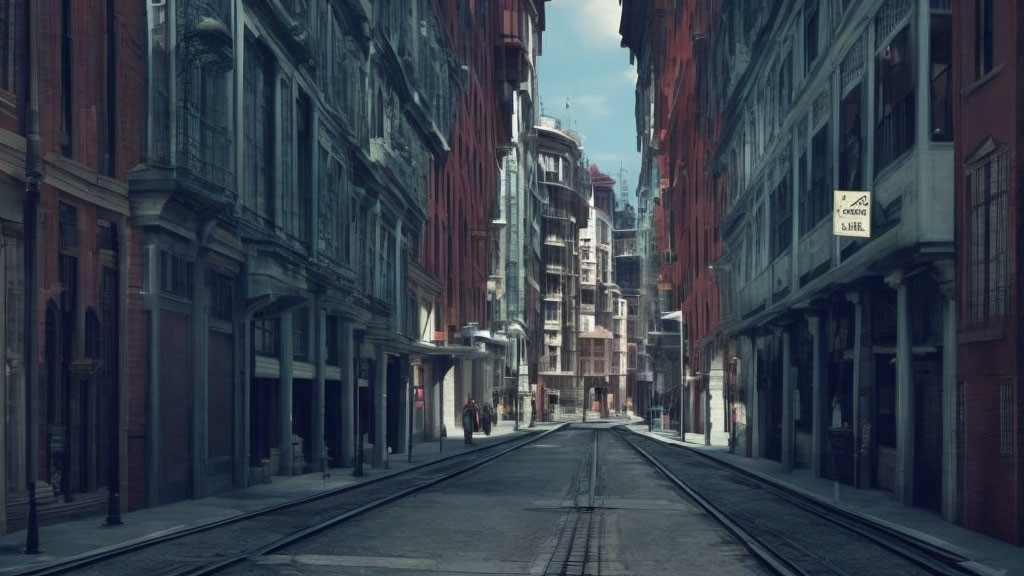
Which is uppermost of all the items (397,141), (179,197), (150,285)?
(397,141)

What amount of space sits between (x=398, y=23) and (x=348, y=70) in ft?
37.0

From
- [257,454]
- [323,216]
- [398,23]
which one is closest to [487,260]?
[398,23]

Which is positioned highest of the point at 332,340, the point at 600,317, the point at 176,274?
the point at 176,274

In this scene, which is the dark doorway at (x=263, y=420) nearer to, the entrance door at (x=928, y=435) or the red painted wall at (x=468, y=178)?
the entrance door at (x=928, y=435)

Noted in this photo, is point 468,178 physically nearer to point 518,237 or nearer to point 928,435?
point 518,237

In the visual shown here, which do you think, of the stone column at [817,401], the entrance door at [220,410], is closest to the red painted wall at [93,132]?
the entrance door at [220,410]

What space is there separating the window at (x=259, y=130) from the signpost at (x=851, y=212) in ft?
42.6

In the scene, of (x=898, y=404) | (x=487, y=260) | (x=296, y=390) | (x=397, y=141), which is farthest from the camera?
(x=487, y=260)

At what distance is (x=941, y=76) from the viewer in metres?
22.2

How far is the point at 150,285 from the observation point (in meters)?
21.8

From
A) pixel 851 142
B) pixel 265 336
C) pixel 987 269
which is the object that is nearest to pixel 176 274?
pixel 265 336

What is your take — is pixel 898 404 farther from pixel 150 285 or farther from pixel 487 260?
pixel 487 260

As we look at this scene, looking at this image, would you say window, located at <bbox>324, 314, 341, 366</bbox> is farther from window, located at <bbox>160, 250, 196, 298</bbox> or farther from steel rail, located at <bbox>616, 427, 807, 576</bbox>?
steel rail, located at <bbox>616, 427, 807, 576</bbox>

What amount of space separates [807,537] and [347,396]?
22.6m
